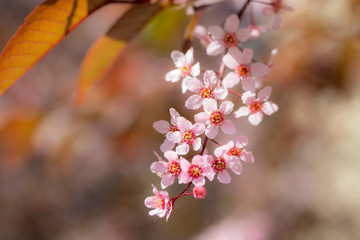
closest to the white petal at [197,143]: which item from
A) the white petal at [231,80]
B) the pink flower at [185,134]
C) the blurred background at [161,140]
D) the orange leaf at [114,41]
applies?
the pink flower at [185,134]

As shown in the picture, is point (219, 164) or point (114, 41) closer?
point (219, 164)

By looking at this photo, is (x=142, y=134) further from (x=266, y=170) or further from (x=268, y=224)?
(x=266, y=170)

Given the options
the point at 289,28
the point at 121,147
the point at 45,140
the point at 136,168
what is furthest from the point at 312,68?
the point at 136,168

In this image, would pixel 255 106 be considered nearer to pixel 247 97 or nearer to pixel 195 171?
pixel 247 97

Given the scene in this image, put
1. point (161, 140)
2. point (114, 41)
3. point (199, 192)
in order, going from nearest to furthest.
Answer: point (199, 192), point (114, 41), point (161, 140)

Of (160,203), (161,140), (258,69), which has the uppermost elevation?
(258,69)

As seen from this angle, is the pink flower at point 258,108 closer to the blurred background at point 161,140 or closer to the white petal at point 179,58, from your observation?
the white petal at point 179,58

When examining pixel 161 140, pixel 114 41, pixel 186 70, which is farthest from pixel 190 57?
pixel 161 140
